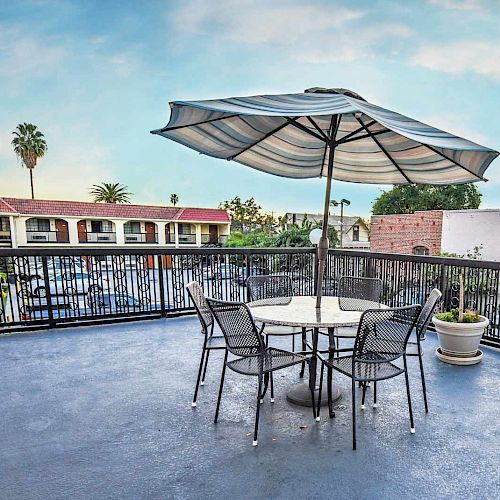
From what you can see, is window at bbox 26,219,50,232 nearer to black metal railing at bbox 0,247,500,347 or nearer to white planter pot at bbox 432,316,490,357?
black metal railing at bbox 0,247,500,347

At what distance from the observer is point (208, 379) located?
A: 305 cm

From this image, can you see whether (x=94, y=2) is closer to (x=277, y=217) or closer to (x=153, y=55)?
(x=153, y=55)

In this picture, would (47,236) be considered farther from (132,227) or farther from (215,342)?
(215,342)

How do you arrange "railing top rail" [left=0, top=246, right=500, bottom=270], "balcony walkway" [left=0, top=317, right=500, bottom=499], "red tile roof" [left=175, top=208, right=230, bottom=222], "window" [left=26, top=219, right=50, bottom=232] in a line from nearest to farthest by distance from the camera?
"balcony walkway" [left=0, top=317, right=500, bottom=499], "railing top rail" [left=0, top=246, right=500, bottom=270], "window" [left=26, top=219, right=50, bottom=232], "red tile roof" [left=175, top=208, right=230, bottom=222]

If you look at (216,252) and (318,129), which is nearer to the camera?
(318,129)

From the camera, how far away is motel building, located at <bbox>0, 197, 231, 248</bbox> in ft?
74.4

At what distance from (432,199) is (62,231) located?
27.2 m

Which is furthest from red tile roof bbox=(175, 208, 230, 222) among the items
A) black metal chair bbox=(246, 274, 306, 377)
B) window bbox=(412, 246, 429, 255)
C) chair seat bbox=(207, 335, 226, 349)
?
chair seat bbox=(207, 335, 226, 349)

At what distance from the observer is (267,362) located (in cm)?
226

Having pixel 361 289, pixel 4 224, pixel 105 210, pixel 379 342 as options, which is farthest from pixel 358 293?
pixel 4 224

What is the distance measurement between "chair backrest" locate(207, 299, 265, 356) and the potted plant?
2251 mm

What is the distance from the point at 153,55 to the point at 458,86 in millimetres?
6826

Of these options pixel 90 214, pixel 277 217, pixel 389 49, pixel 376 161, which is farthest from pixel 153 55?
pixel 277 217

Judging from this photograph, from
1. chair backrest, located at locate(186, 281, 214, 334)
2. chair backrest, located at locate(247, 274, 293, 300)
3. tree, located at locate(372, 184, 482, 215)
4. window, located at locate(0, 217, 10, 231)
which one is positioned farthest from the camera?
tree, located at locate(372, 184, 482, 215)
